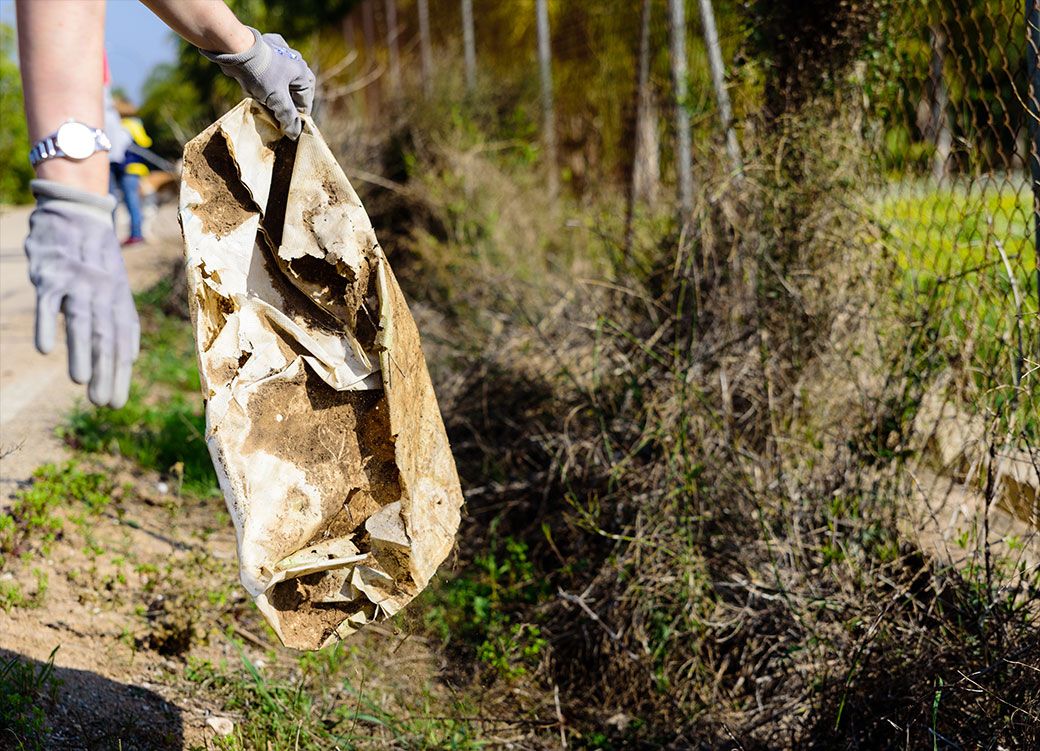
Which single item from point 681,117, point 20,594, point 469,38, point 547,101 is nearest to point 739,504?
point 20,594

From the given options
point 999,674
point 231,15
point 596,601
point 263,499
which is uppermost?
point 231,15

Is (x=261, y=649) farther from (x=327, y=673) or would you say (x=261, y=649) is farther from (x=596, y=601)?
(x=596, y=601)

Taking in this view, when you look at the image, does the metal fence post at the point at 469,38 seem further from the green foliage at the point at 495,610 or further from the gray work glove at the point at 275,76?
the gray work glove at the point at 275,76

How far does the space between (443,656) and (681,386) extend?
3.69 feet

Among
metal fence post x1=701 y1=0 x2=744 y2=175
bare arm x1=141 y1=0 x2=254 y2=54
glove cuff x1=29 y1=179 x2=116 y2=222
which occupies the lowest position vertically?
metal fence post x1=701 y1=0 x2=744 y2=175

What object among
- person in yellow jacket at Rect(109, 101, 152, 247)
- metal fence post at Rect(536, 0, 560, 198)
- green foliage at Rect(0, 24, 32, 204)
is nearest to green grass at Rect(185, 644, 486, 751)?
metal fence post at Rect(536, 0, 560, 198)

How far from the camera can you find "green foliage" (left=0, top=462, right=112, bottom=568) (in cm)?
290

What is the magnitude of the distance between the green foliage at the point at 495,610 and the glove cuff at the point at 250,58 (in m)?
1.78

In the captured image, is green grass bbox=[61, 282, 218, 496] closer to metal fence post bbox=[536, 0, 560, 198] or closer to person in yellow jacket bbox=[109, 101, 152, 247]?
metal fence post bbox=[536, 0, 560, 198]

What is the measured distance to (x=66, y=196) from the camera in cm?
149

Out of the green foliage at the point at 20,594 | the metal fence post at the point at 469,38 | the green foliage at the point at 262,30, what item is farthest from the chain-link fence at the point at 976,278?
the green foliage at the point at 262,30

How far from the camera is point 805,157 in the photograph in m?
3.18

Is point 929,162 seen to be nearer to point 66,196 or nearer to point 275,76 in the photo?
point 275,76

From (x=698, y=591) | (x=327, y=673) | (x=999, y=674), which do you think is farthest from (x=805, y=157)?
(x=327, y=673)
